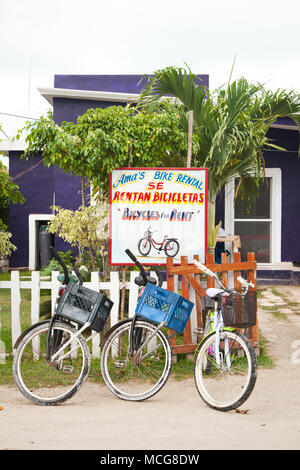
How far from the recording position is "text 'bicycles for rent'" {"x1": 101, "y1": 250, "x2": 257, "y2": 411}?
4176 mm

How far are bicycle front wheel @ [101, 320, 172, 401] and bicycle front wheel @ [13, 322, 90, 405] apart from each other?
0.91 ft

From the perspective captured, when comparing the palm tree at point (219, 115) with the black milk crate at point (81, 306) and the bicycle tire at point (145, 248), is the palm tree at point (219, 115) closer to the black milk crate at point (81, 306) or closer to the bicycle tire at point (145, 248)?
the bicycle tire at point (145, 248)

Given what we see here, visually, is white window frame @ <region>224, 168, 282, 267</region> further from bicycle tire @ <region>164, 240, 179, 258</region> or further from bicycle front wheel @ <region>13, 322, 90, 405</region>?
bicycle front wheel @ <region>13, 322, 90, 405</region>

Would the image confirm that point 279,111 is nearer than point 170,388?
No

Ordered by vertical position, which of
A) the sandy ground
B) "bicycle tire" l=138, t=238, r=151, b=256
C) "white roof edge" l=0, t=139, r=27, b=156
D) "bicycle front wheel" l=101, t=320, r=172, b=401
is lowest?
the sandy ground

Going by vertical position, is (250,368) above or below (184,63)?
below

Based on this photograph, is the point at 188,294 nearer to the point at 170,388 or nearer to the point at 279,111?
the point at 170,388

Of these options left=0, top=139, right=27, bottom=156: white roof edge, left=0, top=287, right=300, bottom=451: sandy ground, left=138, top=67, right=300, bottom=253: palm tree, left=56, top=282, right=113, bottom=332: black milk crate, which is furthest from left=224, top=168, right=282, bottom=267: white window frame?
left=56, top=282, right=113, bottom=332: black milk crate

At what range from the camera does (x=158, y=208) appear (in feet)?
19.0

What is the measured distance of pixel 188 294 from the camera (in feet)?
17.9

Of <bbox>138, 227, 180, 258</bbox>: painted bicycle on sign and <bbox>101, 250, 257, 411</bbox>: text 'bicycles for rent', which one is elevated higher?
<bbox>138, 227, 180, 258</bbox>: painted bicycle on sign

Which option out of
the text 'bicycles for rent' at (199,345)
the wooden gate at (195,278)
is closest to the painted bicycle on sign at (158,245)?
the wooden gate at (195,278)

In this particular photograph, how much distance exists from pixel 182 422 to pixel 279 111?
686 cm

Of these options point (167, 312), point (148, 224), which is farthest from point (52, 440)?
point (148, 224)
